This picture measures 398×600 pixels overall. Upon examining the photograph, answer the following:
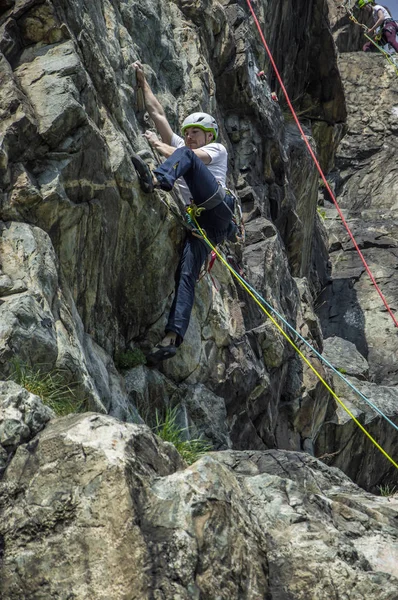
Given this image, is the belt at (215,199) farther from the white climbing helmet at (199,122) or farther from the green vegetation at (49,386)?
the green vegetation at (49,386)

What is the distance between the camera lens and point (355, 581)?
5.03 m

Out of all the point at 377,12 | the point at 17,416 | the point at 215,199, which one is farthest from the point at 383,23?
the point at 17,416

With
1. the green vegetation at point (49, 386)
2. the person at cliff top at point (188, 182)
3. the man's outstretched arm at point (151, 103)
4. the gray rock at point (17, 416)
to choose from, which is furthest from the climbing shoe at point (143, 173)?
the gray rock at point (17, 416)

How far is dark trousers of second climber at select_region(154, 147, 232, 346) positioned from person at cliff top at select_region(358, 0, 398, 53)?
2424cm

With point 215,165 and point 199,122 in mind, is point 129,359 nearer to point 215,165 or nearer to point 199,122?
point 215,165

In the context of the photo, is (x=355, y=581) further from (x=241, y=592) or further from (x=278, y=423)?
(x=278, y=423)

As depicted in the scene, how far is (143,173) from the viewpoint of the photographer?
9.02m

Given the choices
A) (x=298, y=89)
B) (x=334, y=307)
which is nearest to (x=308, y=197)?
(x=298, y=89)

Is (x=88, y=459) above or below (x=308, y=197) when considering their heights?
above

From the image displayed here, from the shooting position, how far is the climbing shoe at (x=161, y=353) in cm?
904

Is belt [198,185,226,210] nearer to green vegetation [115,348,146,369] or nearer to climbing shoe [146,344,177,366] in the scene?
climbing shoe [146,344,177,366]

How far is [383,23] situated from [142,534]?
31.6 m

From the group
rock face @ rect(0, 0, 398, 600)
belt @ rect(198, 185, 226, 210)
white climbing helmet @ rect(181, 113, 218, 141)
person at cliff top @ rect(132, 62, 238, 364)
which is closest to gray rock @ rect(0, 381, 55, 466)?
rock face @ rect(0, 0, 398, 600)

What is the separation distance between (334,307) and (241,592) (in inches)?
766
